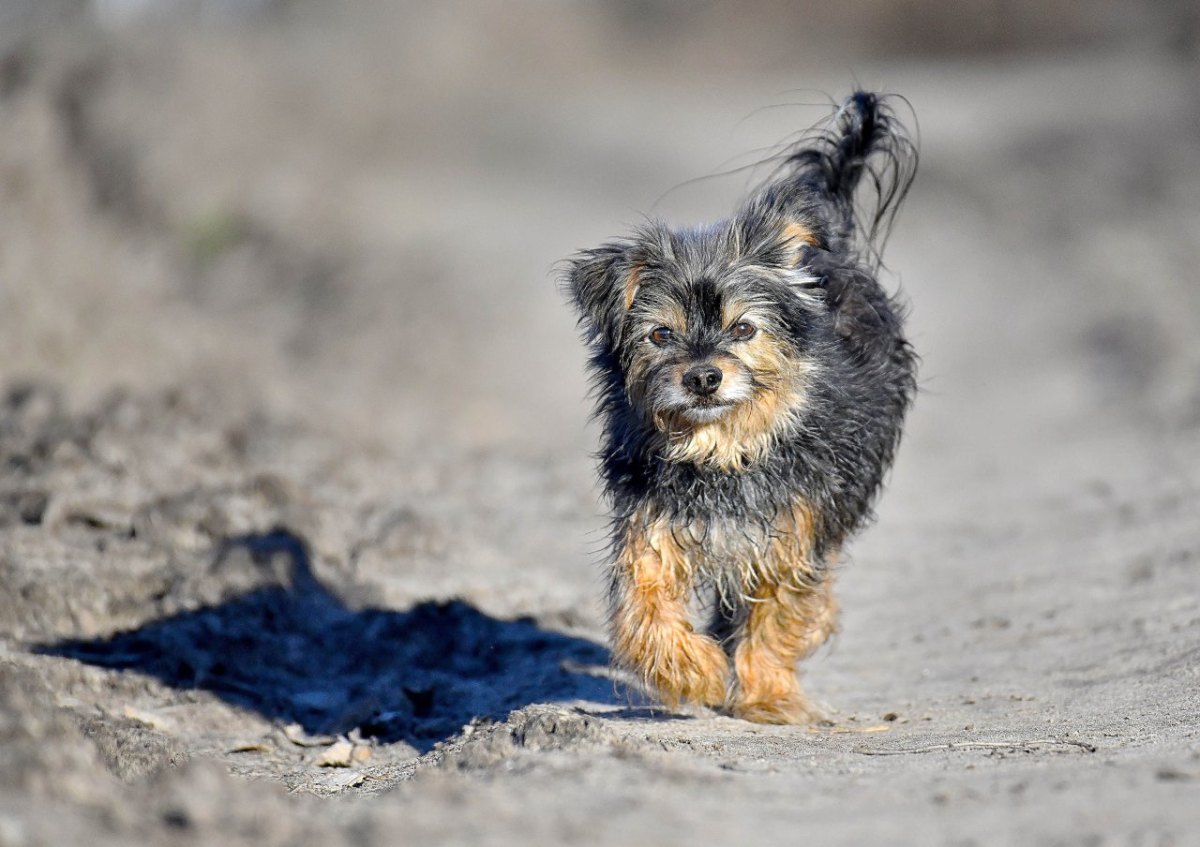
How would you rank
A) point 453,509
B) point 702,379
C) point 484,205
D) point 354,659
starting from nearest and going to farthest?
point 702,379
point 354,659
point 453,509
point 484,205

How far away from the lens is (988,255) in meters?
22.2

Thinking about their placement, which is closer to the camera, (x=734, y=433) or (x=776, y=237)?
(x=734, y=433)

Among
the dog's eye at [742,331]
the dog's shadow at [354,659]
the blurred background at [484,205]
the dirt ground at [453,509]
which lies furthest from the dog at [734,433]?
the dog's shadow at [354,659]

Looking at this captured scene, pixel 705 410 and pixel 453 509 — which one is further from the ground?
pixel 705 410

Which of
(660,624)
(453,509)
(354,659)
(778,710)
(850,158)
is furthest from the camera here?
(453,509)

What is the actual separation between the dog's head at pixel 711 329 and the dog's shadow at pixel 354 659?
1.45 metres

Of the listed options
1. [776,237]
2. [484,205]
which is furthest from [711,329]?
[484,205]

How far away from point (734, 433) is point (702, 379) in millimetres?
320

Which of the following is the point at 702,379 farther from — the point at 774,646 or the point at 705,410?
the point at 774,646

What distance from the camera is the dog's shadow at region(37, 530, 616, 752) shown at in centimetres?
635

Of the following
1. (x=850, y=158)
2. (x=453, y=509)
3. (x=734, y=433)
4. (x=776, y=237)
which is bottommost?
(x=453, y=509)

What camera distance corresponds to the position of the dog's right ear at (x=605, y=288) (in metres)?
5.84

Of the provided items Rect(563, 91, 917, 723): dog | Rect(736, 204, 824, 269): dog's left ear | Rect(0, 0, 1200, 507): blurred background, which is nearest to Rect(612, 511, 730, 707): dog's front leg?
Rect(563, 91, 917, 723): dog

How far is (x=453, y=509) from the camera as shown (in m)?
9.77
